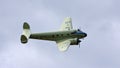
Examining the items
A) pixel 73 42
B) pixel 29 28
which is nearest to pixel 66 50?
pixel 73 42

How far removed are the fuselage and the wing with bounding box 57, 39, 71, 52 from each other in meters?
1.76

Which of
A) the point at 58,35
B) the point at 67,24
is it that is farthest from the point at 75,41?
the point at 67,24

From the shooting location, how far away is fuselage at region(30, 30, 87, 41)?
142m

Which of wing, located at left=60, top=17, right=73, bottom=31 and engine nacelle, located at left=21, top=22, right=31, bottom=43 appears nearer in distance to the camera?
engine nacelle, located at left=21, top=22, right=31, bottom=43

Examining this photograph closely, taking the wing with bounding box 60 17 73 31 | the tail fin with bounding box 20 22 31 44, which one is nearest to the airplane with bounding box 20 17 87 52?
the tail fin with bounding box 20 22 31 44

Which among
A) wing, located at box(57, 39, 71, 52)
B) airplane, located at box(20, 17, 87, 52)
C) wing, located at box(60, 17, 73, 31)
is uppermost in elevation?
wing, located at box(60, 17, 73, 31)

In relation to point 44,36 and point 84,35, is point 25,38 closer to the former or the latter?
point 44,36

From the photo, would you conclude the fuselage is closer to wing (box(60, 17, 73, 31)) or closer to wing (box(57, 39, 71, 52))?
wing (box(57, 39, 71, 52))

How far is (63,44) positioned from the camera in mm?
139875

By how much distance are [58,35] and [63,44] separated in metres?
4.28

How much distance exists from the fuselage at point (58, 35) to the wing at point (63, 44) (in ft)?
5.76

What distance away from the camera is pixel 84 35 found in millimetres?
141875

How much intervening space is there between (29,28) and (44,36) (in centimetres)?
425

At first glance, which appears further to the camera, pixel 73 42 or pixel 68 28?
pixel 68 28
